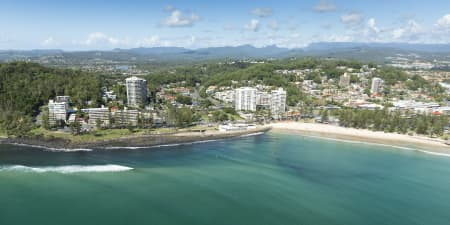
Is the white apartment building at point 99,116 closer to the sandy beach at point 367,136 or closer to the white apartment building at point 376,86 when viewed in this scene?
the sandy beach at point 367,136

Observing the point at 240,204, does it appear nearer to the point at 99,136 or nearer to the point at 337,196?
the point at 337,196

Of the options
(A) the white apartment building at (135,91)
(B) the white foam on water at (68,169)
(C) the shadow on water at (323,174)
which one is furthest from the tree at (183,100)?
(C) the shadow on water at (323,174)

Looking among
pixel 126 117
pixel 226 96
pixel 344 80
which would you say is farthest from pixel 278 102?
pixel 344 80

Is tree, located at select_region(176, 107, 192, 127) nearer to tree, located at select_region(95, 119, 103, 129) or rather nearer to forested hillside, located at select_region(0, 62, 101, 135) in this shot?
tree, located at select_region(95, 119, 103, 129)

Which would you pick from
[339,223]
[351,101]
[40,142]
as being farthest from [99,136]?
[351,101]

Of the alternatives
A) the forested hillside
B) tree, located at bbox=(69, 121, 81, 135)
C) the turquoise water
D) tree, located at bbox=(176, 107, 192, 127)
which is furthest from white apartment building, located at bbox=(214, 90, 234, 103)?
tree, located at bbox=(69, 121, 81, 135)

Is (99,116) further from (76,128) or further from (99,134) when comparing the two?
(99,134)
